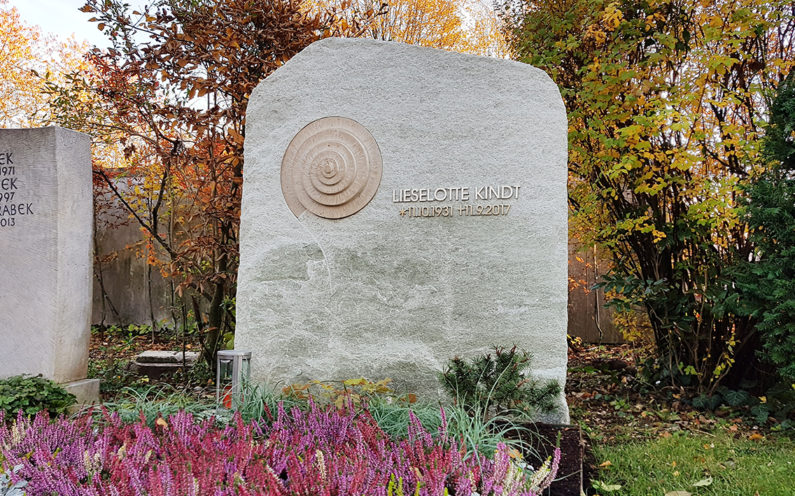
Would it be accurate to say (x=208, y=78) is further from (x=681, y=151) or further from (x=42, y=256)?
(x=681, y=151)

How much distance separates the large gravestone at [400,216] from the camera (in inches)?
153

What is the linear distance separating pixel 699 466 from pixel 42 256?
5.00 meters

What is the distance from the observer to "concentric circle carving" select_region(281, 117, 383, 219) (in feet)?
13.8

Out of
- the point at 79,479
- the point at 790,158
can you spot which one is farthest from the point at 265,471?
the point at 790,158

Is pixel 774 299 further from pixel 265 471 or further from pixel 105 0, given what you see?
pixel 105 0

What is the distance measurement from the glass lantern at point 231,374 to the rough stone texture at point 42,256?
164cm

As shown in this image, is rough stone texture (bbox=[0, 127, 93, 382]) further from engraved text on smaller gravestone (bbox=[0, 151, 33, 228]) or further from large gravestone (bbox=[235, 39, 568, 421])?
large gravestone (bbox=[235, 39, 568, 421])

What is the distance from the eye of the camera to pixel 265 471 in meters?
2.01

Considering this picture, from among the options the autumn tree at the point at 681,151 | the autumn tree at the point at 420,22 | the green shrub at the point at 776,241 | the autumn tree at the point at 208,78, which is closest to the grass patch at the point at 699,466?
the green shrub at the point at 776,241

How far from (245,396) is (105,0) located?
414 centimetres

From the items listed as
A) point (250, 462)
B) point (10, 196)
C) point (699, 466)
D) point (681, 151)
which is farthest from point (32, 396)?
point (681, 151)

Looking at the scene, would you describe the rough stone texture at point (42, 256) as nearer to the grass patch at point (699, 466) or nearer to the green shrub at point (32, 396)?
the green shrub at point (32, 396)

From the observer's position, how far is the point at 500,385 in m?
3.58

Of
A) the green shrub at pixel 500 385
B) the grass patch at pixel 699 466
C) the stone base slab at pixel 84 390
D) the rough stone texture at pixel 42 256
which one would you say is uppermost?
the rough stone texture at pixel 42 256
